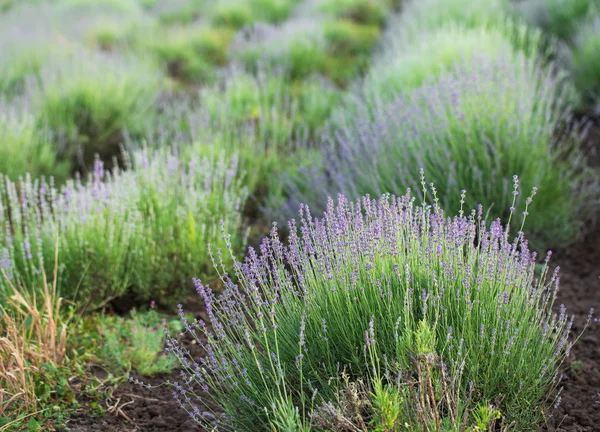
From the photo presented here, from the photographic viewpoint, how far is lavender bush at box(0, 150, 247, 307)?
12.6 feet

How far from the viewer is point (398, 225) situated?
105 inches

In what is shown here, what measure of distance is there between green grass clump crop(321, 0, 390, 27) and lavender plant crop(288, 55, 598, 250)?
22.9 feet

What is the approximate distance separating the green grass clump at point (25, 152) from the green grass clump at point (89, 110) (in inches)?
8.9

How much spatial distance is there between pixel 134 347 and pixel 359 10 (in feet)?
30.4

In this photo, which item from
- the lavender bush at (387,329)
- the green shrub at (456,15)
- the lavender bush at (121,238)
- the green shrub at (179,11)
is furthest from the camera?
the green shrub at (179,11)

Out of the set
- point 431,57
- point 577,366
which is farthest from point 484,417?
point 431,57

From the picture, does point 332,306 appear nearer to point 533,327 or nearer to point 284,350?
point 284,350

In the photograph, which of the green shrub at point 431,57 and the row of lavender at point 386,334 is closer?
the row of lavender at point 386,334

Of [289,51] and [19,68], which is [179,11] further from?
[19,68]

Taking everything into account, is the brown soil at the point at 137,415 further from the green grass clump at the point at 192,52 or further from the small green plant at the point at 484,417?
the green grass clump at the point at 192,52

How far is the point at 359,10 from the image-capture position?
11516mm

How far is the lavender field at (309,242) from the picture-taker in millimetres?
2479

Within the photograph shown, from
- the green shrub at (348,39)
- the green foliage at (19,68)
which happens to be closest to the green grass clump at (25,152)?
the green foliage at (19,68)

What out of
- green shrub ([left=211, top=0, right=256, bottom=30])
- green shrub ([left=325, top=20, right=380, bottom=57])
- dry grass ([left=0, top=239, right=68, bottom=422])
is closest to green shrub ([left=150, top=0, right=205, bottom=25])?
green shrub ([left=211, top=0, right=256, bottom=30])
